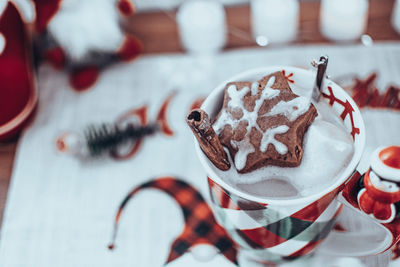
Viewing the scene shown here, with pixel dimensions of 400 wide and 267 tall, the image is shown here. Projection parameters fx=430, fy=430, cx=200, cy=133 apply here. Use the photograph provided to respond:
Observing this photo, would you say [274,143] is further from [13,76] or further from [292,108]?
[13,76]

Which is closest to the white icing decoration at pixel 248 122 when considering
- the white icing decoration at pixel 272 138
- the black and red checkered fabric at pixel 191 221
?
the white icing decoration at pixel 272 138

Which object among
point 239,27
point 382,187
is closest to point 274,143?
point 382,187

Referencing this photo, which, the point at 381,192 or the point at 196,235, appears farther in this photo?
the point at 196,235

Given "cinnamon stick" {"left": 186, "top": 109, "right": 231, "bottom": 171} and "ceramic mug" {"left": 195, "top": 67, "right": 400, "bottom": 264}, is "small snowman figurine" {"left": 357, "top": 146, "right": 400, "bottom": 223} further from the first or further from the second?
"cinnamon stick" {"left": 186, "top": 109, "right": 231, "bottom": 171}

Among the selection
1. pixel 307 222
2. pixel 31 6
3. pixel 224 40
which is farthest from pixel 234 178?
pixel 31 6

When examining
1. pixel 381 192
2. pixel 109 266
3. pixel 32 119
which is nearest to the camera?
pixel 381 192

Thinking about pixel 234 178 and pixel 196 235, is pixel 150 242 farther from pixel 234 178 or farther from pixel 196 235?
pixel 234 178

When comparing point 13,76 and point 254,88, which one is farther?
point 13,76
